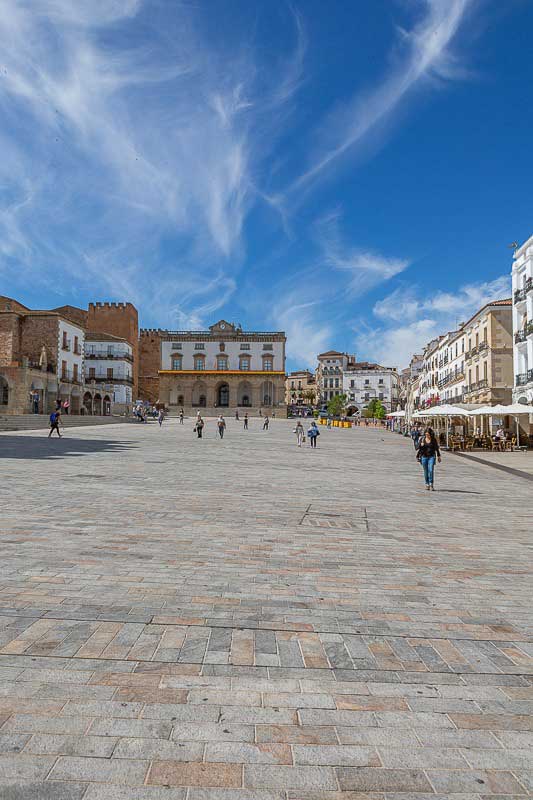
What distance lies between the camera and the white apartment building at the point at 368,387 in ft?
336

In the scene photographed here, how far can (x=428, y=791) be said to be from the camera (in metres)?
1.98

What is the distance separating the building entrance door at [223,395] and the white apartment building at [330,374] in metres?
40.7

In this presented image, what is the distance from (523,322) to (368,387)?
251 feet

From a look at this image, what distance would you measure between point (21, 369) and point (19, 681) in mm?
36357

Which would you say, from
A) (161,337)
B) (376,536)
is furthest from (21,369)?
(161,337)

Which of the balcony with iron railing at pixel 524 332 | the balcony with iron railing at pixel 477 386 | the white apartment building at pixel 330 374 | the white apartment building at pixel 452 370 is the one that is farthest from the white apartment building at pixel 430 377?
the white apartment building at pixel 330 374

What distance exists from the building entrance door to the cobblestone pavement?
225 feet

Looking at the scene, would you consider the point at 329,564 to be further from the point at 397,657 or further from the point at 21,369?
the point at 21,369

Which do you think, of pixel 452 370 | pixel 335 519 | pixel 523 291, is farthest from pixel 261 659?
pixel 452 370

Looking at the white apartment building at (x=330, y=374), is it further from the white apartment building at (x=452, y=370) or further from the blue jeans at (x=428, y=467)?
the blue jeans at (x=428, y=467)

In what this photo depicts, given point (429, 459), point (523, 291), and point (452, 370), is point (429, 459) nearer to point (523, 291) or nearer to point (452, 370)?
point (523, 291)

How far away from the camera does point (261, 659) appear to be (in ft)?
9.96

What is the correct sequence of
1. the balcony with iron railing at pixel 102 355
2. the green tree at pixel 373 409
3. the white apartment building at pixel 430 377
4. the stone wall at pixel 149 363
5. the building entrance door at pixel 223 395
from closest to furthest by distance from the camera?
the white apartment building at pixel 430 377 < the balcony with iron railing at pixel 102 355 < the building entrance door at pixel 223 395 < the stone wall at pixel 149 363 < the green tree at pixel 373 409

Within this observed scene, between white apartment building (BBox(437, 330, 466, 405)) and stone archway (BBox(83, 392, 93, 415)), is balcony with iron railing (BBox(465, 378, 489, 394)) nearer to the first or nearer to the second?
white apartment building (BBox(437, 330, 466, 405))
